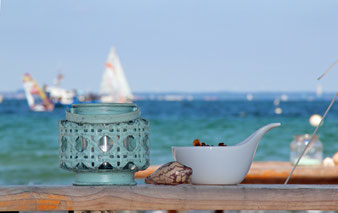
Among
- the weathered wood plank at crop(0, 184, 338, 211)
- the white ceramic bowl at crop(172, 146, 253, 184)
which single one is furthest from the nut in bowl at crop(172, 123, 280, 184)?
the weathered wood plank at crop(0, 184, 338, 211)

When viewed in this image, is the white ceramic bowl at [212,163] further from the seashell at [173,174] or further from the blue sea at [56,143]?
the blue sea at [56,143]

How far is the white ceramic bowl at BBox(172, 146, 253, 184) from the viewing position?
1.45 metres

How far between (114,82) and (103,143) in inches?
1703

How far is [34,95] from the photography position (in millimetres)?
37469

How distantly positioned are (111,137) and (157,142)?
12.7m

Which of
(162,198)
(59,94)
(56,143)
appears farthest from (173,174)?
(59,94)

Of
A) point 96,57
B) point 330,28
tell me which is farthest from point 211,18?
point 96,57

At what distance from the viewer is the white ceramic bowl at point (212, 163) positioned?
57.1 inches

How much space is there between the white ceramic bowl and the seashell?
0.23 feet

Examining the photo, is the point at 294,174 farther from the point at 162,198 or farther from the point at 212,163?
the point at 162,198

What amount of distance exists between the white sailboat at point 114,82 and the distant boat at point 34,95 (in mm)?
4780

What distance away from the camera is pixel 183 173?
137 cm

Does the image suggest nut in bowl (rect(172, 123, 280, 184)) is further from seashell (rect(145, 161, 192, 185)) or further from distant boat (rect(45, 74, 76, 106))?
distant boat (rect(45, 74, 76, 106))

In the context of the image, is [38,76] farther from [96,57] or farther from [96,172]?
[96,172]
